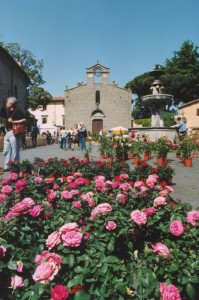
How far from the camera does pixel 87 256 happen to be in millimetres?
1955

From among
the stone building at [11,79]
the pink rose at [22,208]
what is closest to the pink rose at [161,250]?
the pink rose at [22,208]

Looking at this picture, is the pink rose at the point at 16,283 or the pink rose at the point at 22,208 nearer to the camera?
the pink rose at the point at 16,283

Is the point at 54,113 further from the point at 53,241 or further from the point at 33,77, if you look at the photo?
the point at 53,241

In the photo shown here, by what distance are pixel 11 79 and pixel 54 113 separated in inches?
1192


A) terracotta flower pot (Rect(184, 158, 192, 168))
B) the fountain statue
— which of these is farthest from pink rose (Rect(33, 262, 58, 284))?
the fountain statue

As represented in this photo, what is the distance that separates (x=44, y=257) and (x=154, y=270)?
74cm

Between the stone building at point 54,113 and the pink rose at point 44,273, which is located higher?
the stone building at point 54,113

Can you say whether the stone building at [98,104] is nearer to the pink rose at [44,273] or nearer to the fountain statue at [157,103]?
the fountain statue at [157,103]

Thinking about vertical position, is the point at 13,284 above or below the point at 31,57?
Result: below

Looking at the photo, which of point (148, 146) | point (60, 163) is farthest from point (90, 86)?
point (60, 163)

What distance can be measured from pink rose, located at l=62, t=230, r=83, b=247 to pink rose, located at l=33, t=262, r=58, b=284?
0.22 m

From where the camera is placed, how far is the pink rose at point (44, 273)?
5.40 ft

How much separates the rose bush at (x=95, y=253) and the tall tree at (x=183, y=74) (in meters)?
46.8

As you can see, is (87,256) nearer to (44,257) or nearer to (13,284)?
(44,257)
